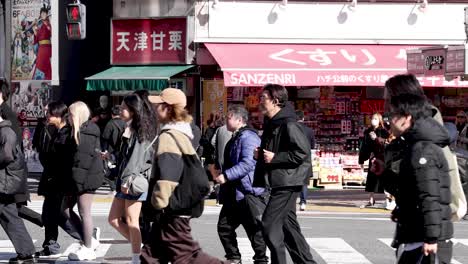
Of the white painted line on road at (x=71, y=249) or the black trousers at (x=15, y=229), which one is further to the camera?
the white painted line on road at (x=71, y=249)

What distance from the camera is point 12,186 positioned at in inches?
452

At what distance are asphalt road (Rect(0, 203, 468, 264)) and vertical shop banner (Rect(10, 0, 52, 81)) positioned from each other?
1061 centimetres

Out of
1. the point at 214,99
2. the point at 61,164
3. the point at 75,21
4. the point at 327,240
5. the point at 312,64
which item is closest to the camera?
the point at 61,164

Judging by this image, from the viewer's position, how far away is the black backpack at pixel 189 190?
8.91 metres

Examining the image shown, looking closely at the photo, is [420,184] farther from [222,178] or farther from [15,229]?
[15,229]

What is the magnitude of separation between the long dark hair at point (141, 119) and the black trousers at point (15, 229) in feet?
6.13

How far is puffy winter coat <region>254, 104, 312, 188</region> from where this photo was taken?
10211mm

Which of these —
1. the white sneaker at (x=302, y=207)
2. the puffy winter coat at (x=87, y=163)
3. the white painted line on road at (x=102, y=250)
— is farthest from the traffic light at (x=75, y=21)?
the puffy winter coat at (x=87, y=163)

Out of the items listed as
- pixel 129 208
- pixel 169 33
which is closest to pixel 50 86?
pixel 169 33

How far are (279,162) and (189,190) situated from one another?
59.0 inches

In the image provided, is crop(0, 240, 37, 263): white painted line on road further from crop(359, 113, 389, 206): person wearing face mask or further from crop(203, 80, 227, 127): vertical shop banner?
crop(203, 80, 227, 127): vertical shop banner

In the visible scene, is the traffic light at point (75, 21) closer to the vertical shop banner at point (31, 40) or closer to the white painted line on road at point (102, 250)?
the vertical shop banner at point (31, 40)

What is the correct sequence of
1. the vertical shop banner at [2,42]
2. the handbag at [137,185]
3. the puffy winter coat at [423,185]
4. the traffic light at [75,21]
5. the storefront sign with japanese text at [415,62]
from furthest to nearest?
the vertical shop banner at [2,42] < the traffic light at [75,21] < the storefront sign with japanese text at [415,62] < the handbag at [137,185] < the puffy winter coat at [423,185]

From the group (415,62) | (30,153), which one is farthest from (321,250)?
(30,153)
